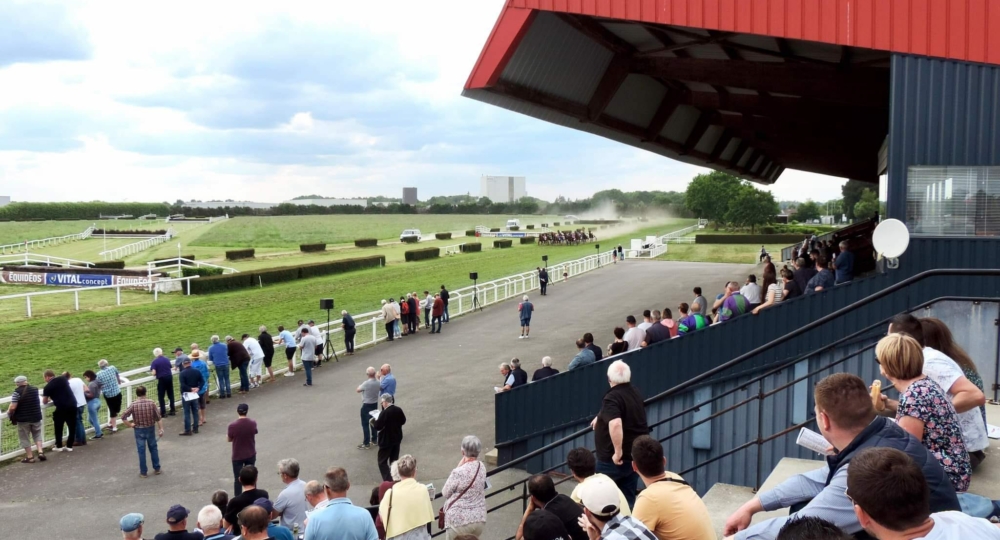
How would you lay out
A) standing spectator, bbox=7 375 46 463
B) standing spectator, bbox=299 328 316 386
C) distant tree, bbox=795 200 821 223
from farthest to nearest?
distant tree, bbox=795 200 821 223, standing spectator, bbox=299 328 316 386, standing spectator, bbox=7 375 46 463

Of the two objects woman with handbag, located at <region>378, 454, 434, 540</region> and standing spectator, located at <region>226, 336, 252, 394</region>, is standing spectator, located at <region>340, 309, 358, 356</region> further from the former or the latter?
woman with handbag, located at <region>378, 454, 434, 540</region>

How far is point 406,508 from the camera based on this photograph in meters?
5.96

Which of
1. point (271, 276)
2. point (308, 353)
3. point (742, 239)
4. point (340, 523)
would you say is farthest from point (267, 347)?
point (742, 239)

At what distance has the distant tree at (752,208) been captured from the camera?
8531 cm

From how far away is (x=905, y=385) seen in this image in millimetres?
3799

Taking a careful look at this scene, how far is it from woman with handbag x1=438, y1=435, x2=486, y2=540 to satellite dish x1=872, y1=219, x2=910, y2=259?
6.57m

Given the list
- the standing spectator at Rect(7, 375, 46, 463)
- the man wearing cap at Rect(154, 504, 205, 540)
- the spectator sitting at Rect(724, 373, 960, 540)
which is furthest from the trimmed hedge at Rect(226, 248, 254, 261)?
the spectator sitting at Rect(724, 373, 960, 540)

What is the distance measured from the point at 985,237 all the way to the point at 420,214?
146518mm

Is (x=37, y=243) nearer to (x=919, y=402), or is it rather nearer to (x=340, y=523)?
(x=340, y=523)

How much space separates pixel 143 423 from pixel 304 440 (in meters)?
2.62

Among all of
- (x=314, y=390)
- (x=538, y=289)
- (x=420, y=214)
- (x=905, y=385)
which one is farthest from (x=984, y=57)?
(x=420, y=214)

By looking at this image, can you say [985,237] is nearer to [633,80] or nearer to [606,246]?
[633,80]

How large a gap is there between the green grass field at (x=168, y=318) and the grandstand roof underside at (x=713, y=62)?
11870 mm

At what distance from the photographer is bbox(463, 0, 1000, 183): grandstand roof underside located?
10.3 m
